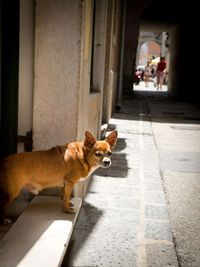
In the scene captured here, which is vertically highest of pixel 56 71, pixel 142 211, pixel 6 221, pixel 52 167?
pixel 56 71

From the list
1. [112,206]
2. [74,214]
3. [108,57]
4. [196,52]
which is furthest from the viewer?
[196,52]

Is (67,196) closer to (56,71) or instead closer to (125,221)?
(125,221)

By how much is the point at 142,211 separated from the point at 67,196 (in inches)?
42.5

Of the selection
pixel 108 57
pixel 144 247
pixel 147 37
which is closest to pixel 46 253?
pixel 144 247

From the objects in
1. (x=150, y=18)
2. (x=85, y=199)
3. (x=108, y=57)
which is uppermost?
(x=150, y=18)

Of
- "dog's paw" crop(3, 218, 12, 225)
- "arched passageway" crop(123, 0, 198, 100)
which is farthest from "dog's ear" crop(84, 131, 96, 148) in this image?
"arched passageway" crop(123, 0, 198, 100)

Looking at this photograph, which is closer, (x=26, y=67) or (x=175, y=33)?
(x=26, y=67)

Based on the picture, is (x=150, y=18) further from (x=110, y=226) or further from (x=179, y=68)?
(x=110, y=226)

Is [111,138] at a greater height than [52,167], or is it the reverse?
[111,138]

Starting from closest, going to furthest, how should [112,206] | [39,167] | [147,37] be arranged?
[39,167] < [112,206] < [147,37]

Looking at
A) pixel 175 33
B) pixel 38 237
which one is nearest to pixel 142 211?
pixel 38 237

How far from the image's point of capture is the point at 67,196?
3242mm

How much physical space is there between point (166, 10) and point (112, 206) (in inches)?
700

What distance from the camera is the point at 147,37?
5075cm
